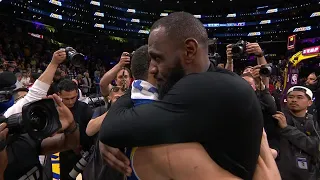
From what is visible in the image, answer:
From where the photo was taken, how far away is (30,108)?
4.57 feet

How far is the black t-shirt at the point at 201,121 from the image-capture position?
95 centimetres

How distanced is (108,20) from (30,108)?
26.7 metres

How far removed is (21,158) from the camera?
186 centimetres

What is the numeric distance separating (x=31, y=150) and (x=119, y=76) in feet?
4.76

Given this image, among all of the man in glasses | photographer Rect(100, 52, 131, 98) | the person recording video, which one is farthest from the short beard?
the man in glasses

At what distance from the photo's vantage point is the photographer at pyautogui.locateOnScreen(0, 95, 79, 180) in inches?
71.0

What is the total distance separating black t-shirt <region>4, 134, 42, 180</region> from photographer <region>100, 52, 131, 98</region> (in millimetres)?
1193

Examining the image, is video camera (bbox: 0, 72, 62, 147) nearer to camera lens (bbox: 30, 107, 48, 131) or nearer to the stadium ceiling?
camera lens (bbox: 30, 107, 48, 131)

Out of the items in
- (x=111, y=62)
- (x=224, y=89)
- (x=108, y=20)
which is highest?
(x=108, y=20)

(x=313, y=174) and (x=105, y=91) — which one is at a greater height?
(x=105, y=91)

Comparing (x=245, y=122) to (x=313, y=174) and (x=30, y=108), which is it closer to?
(x=30, y=108)

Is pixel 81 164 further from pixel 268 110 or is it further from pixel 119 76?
pixel 268 110

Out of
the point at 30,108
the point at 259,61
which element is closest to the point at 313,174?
the point at 259,61

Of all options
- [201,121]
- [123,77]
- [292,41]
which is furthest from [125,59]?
[292,41]
